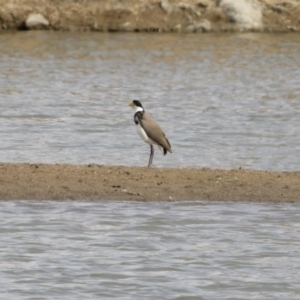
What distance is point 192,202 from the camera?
41.2 feet

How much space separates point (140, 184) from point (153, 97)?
35.2ft

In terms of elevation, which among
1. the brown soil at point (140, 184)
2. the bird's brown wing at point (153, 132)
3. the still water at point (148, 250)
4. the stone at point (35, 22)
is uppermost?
the stone at point (35, 22)

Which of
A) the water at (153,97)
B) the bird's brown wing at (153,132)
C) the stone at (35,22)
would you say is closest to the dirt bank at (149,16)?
the stone at (35,22)

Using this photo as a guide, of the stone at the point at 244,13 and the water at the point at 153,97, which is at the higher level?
the stone at the point at 244,13

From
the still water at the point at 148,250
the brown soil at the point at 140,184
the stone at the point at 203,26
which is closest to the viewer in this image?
the still water at the point at 148,250

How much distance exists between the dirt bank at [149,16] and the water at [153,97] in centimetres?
90

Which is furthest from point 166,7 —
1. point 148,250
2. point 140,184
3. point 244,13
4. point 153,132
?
point 148,250

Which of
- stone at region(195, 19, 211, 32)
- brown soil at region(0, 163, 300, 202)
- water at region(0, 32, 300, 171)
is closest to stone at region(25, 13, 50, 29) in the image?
water at region(0, 32, 300, 171)

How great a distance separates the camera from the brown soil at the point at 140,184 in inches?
498

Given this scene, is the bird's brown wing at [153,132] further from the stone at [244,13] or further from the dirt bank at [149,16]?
the stone at [244,13]

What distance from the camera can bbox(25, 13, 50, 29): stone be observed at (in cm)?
3359

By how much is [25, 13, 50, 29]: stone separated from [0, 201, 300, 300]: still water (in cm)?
2160

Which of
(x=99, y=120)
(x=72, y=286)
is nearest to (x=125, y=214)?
(x=72, y=286)

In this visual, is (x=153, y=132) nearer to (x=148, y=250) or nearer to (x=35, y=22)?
(x=148, y=250)
